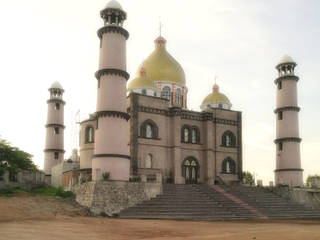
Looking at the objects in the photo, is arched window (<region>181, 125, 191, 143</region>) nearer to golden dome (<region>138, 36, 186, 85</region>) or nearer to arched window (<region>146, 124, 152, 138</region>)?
arched window (<region>146, 124, 152, 138</region>)

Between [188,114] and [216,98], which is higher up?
[216,98]

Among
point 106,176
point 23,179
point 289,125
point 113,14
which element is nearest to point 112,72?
point 113,14

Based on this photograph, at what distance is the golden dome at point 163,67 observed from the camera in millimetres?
54513

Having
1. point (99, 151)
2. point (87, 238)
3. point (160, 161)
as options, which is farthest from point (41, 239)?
point (160, 161)

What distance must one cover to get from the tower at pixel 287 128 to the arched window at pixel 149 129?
14.4 m

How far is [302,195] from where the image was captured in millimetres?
44969

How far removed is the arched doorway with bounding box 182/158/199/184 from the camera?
4888 centimetres

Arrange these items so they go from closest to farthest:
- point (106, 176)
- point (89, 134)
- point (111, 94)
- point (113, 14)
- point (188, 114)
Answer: point (106, 176) < point (111, 94) < point (113, 14) < point (89, 134) < point (188, 114)

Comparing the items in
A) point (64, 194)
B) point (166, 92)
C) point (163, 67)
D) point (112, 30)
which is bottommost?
point (64, 194)

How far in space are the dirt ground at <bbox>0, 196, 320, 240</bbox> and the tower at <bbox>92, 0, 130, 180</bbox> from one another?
4876 mm

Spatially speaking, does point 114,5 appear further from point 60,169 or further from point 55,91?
point 55,91

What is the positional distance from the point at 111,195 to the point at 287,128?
77.0ft

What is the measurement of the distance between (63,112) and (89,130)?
437 inches

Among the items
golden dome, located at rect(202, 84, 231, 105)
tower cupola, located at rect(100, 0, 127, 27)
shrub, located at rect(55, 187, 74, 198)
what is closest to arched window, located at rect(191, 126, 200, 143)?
golden dome, located at rect(202, 84, 231, 105)
